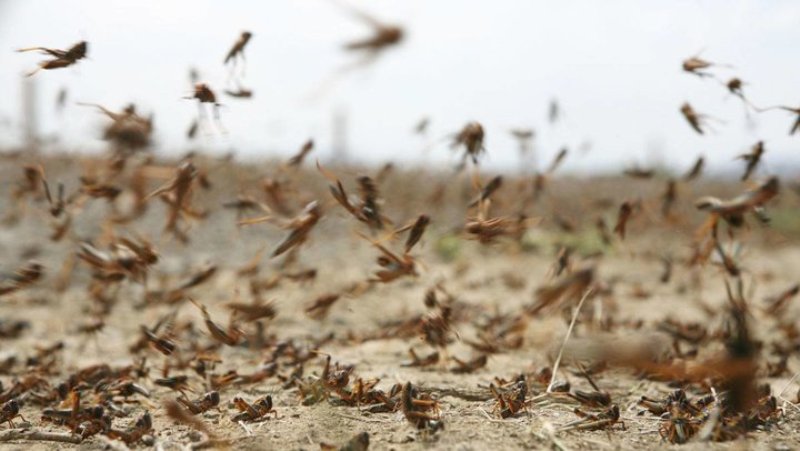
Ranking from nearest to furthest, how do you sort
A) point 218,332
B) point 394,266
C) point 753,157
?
point 218,332, point 394,266, point 753,157

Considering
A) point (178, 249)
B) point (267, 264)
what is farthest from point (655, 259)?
point (178, 249)

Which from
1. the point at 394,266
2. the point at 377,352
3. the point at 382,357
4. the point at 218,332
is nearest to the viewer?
the point at 218,332

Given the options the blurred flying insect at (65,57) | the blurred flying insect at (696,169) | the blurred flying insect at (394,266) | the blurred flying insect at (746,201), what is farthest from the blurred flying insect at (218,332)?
the blurred flying insect at (696,169)

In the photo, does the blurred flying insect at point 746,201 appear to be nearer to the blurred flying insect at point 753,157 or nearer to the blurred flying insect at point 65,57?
the blurred flying insect at point 753,157

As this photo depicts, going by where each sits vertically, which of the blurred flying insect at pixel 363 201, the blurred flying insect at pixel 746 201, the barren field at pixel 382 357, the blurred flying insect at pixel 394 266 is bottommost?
the barren field at pixel 382 357

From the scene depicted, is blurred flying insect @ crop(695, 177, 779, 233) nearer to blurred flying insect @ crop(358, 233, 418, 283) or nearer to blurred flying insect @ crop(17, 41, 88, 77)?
blurred flying insect @ crop(358, 233, 418, 283)

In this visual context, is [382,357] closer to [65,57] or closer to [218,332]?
[218,332]

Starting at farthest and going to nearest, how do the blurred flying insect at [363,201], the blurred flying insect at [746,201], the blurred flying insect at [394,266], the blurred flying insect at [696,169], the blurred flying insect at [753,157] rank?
1. the blurred flying insect at [696,169]
2. the blurred flying insect at [753,157]
3. the blurred flying insect at [394,266]
4. the blurred flying insect at [363,201]
5. the blurred flying insect at [746,201]

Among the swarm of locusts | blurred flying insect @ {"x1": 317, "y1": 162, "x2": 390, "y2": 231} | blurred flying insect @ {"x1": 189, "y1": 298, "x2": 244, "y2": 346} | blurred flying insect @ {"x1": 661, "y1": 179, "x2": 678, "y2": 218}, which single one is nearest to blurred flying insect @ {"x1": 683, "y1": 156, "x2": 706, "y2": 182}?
the swarm of locusts

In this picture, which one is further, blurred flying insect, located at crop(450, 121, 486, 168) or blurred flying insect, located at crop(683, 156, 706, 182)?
blurred flying insect, located at crop(683, 156, 706, 182)

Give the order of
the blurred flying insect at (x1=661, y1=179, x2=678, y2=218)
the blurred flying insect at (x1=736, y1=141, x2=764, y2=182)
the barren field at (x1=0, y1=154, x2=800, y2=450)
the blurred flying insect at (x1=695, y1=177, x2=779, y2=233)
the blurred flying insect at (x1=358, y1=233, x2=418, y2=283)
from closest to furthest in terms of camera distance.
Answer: the blurred flying insect at (x1=695, y1=177, x2=779, y2=233)
the barren field at (x1=0, y1=154, x2=800, y2=450)
the blurred flying insect at (x1=358, y1=233, x2=418, y2=283)
the blurred flying insect at (x1=736, y1=141, x2=764, y2=182)
the blurred flying insect at (x1=661, y1=179, x2=678, y2=218)

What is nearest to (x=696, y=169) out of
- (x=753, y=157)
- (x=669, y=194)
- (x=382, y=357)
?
(x=669, y=194)

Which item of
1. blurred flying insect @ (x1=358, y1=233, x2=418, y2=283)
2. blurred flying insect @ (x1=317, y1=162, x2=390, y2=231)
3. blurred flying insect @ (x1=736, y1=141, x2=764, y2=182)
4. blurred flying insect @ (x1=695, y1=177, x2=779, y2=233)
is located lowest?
blurred flying insect @ (x1=358, y1=233, x2=418, y2=283)
